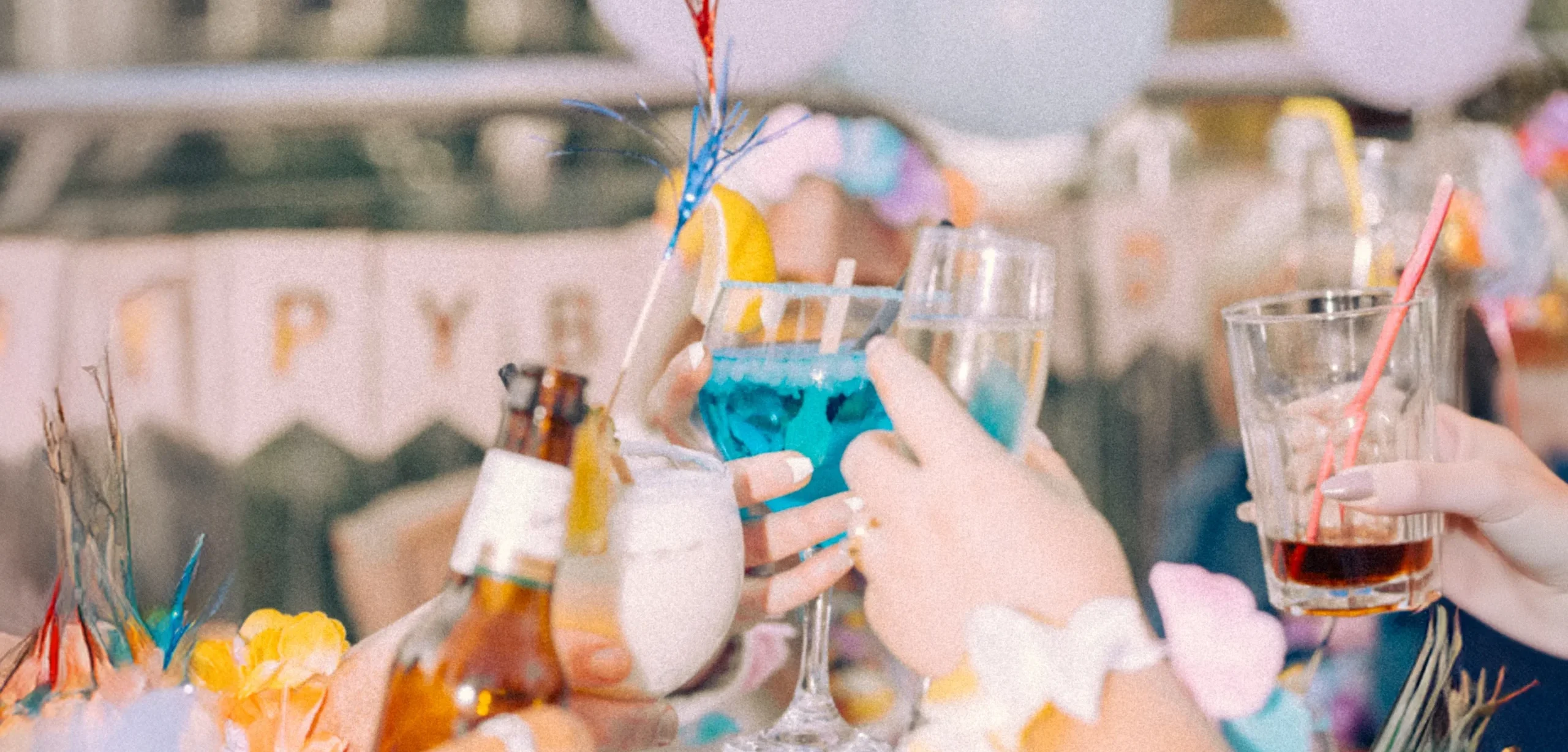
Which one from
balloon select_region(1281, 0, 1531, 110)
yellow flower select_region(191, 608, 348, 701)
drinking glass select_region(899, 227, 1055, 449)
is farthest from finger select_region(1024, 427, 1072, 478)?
balloon select_region(1281, 0, 1531, 110)

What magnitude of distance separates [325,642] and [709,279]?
34 centimetres

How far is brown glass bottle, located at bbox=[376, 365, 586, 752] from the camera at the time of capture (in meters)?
0.52

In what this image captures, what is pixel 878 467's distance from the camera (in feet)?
2.10

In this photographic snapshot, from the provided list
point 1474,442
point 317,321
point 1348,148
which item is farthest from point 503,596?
point 1348,148

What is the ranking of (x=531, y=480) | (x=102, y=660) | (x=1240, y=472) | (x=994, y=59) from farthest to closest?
1. (x=1240, y=472)
2. (x=994, y=59)
3. (x=102, y=660)
4. (x=531, y=480)

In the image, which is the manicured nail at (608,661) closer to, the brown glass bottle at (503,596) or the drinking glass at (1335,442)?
the brown glass bottle at (503,596)

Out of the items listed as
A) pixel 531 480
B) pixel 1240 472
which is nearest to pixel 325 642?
pixel 531 480

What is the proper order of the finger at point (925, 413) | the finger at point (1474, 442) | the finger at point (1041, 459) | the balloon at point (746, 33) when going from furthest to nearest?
the balloon at point (746, 33), the finger at point (1474, 442), the finger at point (1041, 459), the finger at point (925, 413)

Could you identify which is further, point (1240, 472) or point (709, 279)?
point (1240, 472)

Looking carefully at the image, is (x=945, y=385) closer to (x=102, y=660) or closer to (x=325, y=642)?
(x=325, y=642)

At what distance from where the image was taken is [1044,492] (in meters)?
0.65

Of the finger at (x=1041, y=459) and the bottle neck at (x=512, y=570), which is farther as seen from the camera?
the finger at (x=1041, y=459)

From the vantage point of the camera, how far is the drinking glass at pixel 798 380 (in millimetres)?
690

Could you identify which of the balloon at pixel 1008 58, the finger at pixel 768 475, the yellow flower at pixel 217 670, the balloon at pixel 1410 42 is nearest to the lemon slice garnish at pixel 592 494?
the finger at pixel 768 475
